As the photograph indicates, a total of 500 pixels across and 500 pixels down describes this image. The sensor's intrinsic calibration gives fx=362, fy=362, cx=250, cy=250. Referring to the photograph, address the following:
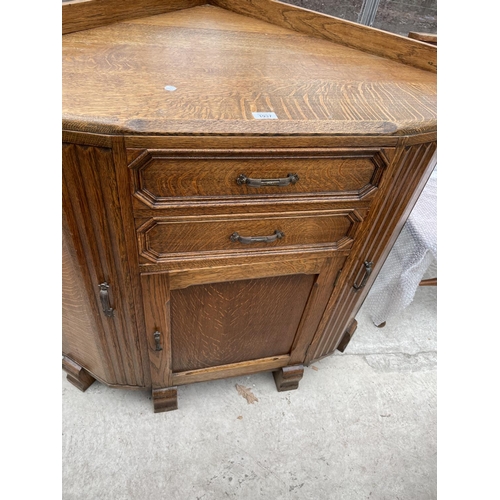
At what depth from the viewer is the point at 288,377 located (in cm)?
109

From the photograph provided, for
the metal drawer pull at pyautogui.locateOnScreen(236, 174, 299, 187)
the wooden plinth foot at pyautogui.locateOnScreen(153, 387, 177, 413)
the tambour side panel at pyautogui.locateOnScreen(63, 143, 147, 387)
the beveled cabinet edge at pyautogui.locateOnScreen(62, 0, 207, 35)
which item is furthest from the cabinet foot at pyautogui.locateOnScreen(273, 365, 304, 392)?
the beveled cabinet edge at pyautogui.locateOnScreen(62, 0, 207, 35)

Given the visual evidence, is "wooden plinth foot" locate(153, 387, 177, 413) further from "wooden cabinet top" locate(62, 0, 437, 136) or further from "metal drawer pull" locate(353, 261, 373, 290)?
"wooden cabinet top" locate(62, 0, 437, 136)

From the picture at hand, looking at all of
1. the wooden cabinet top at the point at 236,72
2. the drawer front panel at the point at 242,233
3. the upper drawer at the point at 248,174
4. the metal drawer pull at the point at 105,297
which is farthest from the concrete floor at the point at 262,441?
the wooden cabinet top at the point at 236,72

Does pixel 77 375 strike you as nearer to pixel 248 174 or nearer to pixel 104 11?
pixel 248 174

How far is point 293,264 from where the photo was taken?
29.2 inches

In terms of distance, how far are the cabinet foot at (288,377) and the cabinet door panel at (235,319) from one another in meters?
0.10

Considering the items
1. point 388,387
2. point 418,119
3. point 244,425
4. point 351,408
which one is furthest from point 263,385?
point 418,119

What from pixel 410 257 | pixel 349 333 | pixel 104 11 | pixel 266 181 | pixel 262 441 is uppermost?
pixel 104 11

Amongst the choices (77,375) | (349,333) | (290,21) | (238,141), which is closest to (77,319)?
(77,375)

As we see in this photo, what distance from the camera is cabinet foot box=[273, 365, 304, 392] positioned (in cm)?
107

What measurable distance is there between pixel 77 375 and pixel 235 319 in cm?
52

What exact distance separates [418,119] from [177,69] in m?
0.43

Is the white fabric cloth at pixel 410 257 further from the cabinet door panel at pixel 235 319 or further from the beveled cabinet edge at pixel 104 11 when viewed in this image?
the beveled cabinet edge at pixel 104 11

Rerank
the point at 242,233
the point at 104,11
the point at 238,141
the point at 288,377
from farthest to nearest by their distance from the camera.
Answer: the point at 288,377
the point at 104,11
the point at 242,233
the point at 238,141
